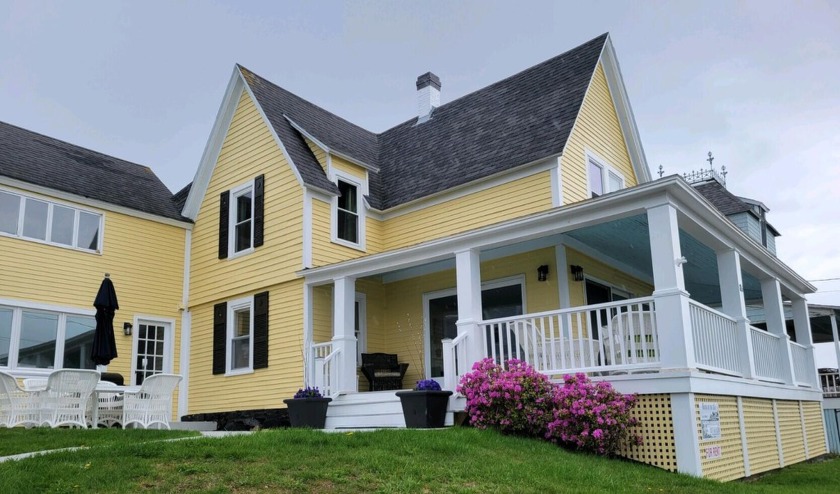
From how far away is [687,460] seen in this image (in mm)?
7480

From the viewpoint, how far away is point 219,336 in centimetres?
1405

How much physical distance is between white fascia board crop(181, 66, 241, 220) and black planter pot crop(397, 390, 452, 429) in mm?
8361

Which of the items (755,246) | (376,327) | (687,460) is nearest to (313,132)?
(376,327)

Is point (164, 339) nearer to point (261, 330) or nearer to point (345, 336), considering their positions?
point (261, 330)

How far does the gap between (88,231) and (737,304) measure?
467 inches

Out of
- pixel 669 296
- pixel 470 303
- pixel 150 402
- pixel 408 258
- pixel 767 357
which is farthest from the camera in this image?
pixel 767 357

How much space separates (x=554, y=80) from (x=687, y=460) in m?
8.68

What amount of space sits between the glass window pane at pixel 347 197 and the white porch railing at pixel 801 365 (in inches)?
345

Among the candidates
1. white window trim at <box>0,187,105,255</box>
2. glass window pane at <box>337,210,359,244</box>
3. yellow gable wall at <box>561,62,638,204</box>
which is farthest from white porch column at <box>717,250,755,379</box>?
white window trim at <box>0,187,105,255</box>

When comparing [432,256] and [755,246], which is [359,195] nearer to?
[432,256]

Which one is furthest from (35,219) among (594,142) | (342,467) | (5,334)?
(594,142)

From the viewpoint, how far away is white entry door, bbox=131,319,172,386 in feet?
46.1

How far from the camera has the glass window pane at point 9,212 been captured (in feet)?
41.3

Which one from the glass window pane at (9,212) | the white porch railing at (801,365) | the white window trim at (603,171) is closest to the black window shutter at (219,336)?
the glass window pane at (9,212)
